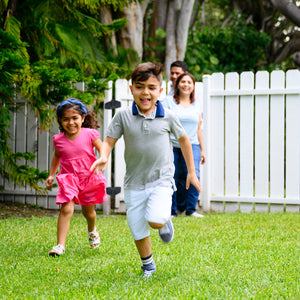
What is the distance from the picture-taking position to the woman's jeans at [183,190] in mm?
6742

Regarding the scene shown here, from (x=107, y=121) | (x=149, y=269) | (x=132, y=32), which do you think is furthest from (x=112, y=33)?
(x=149, y=269)

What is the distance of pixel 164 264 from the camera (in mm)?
3881

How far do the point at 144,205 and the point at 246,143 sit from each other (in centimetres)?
415

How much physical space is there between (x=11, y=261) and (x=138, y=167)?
54.6 inches

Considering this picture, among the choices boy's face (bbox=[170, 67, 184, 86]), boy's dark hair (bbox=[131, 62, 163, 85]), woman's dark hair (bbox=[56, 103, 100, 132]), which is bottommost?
woman's dark hair (bbox=[56, 103, 100, 132])

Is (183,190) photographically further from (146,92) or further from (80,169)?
(146,92)

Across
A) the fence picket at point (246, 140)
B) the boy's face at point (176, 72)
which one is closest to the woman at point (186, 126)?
the boy's face at point (176, 72)

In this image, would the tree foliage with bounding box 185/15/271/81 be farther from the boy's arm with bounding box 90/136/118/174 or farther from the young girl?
the boy's arm with bounding box 90/136/118/174

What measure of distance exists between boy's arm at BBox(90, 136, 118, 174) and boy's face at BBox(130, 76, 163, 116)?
330 mm

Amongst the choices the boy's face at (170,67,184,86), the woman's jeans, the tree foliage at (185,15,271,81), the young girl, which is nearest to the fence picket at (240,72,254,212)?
the woman's jeans

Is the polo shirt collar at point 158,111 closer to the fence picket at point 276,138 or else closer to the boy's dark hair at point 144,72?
the boy's dark hair at point 144,72

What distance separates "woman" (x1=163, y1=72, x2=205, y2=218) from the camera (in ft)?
21.5

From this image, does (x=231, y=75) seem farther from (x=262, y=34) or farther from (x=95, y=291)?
(x=262, y=34)

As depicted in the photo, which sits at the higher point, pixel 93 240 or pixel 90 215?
pixel 90 215
